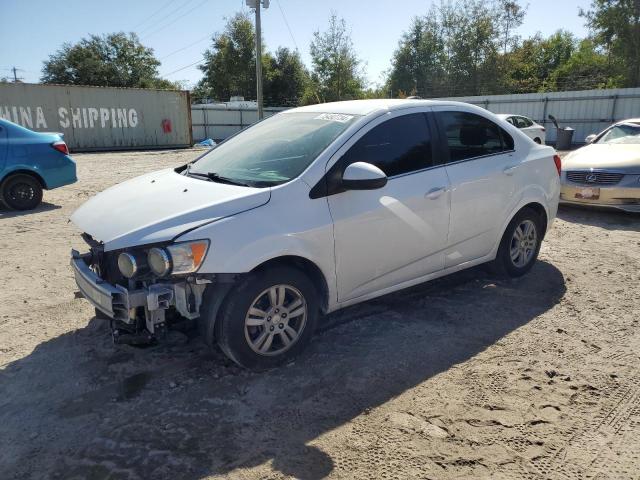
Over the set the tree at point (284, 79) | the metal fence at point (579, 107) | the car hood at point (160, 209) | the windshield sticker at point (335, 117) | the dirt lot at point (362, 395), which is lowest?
the dirt lot at point (362, 395)

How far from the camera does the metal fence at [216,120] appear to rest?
32.0 m

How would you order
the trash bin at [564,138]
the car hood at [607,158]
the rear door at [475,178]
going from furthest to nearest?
the trash bin at [564,138] → the car hood at [607,158] → the rear door at [475,178]

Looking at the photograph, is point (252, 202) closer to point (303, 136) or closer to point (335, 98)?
point (303, 136)

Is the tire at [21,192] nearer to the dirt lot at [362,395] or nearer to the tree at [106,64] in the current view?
the dirt lot at [362,395]

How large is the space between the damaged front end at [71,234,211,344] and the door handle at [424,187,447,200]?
190cm

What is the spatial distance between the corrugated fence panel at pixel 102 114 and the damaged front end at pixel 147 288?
2224 centimetres

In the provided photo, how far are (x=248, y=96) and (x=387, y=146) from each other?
155 feet

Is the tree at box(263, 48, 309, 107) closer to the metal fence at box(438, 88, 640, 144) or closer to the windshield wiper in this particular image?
the metal fence at box(438, 88, 640, 144)

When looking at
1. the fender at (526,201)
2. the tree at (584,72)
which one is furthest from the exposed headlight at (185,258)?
the tree at (584,72)

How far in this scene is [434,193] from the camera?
404 cm

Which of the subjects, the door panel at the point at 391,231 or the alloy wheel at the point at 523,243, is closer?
the door panel at the point at 391,231

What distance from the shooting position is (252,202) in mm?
3211

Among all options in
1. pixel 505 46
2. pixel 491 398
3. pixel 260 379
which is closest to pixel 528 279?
pixel 491 398

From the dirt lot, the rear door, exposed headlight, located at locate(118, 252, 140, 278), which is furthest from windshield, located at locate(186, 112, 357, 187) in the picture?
the dirt lot
